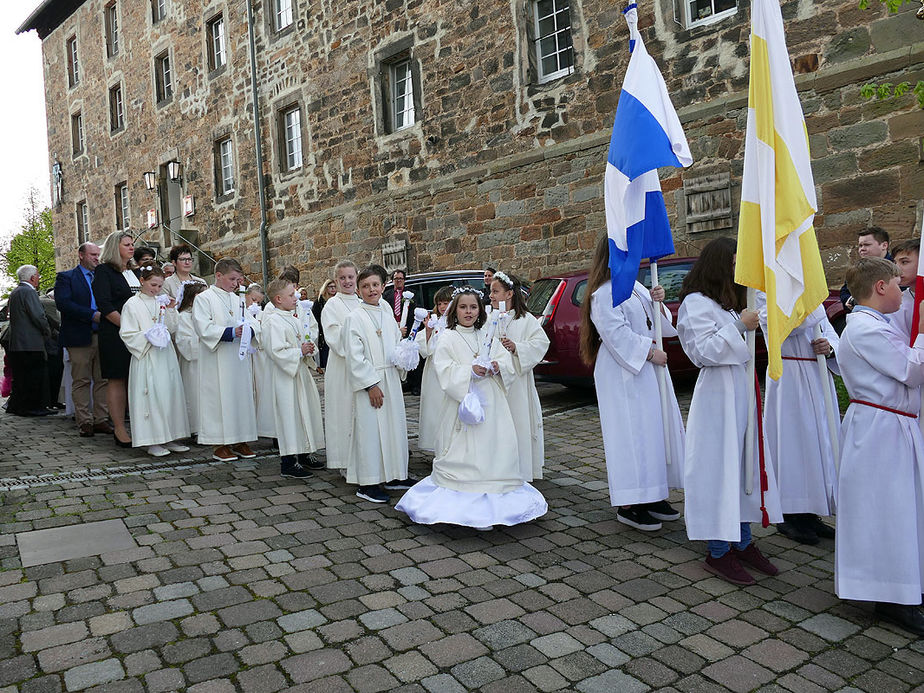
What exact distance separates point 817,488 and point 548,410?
4.83 meters

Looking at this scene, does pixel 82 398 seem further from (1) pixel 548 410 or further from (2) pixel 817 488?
(2) pixel 817 488

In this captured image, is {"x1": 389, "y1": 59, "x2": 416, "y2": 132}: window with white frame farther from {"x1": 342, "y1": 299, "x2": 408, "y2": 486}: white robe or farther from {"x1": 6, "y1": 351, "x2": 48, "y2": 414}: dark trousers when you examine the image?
{"x1": 342, "y1": 299, "x2": 408, "y2": 486}: white robe

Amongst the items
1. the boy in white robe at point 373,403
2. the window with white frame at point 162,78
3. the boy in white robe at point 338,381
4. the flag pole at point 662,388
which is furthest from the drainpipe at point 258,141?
the flag pole at point 662,388

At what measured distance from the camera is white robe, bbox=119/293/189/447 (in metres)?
7.08

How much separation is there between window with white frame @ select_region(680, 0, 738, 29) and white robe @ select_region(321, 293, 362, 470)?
7.59 m

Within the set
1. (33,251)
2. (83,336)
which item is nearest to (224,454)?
(83,336)

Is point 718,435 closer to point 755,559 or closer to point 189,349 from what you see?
point 755,559

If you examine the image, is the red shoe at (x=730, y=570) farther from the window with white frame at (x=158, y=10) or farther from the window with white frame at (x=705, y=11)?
the window with white frame at (x=158, y=10)

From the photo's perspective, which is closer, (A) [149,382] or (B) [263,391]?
(A) [149,382]

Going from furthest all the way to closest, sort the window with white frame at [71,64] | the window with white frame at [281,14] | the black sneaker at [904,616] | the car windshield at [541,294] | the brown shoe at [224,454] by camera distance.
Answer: the window with white frame at [71,64] → the window with white frame at [281,14] → the car windshield at [541,294] → the brown shoe at [224,454] → the black sneaker at [904,616]

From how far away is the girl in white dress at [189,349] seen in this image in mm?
7379

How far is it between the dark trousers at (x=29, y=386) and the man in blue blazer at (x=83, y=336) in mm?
2334

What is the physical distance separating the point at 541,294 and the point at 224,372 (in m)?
4.14

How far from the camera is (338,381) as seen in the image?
598cm
